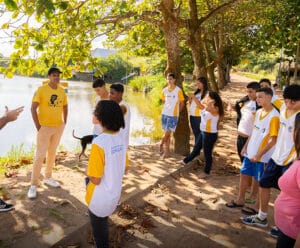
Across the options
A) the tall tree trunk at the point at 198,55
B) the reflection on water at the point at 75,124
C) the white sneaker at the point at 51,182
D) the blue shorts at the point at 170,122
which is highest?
the tall tree trunk at the point at 198,55

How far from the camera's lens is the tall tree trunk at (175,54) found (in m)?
7.11

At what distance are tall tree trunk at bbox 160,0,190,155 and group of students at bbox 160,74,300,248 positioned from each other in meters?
0.73

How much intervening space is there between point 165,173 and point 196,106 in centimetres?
161

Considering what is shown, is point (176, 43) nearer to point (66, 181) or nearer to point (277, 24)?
point (66, 181)

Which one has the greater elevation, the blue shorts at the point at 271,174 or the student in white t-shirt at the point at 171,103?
the student in white t-shirt at the point at 171,103

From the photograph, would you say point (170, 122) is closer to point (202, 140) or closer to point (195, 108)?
point (195, 108)

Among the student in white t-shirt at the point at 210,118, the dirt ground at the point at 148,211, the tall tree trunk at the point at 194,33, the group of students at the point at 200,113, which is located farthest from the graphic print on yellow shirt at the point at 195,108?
the tall tree trunk at the point at 194,33

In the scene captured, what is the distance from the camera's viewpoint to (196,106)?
690cm

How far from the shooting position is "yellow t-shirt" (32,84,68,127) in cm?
508

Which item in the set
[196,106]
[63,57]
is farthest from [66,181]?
[196,106]

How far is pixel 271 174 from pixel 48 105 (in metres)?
3.44

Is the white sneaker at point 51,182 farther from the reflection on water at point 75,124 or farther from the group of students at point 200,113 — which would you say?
the reflection on water at point 75,124

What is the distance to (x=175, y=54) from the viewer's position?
7.37 meters

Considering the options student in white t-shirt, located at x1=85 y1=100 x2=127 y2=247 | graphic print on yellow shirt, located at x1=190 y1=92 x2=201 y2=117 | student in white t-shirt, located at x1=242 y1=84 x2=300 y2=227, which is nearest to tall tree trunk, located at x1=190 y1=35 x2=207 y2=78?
graphic print on yellow shirt, located at x1=190 y1=92 x2=201 y2=117
